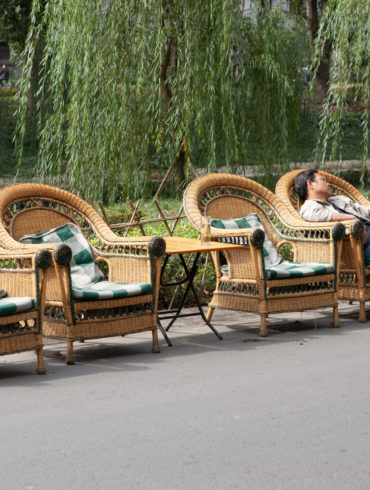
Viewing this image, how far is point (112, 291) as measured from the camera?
565 cm

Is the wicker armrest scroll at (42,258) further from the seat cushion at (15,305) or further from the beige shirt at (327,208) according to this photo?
the beige shirt at (327,208)

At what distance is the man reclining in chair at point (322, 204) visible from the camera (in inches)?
289

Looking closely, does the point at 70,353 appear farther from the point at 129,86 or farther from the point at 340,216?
the point at 129,86

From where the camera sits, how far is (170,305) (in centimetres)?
732

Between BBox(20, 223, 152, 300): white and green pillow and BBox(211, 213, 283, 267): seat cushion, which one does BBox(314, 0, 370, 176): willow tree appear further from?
BBox(20, 223, 152, 300): white and green pillow

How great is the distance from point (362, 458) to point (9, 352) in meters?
2.37

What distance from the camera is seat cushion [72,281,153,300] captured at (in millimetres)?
5543

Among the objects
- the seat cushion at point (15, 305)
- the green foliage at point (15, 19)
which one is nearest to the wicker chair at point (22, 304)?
the seat cushion at point (15, 305)

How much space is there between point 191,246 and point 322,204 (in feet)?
5.73

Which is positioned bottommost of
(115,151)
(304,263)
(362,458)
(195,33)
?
(362,458)

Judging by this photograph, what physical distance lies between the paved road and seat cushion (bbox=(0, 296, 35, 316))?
16.5 inches

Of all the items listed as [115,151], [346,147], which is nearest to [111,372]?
[115,151]

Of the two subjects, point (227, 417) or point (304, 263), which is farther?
point (304, 263)

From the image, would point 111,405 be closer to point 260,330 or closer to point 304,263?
point 260,330
